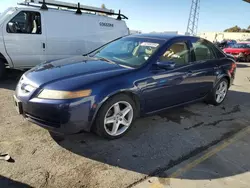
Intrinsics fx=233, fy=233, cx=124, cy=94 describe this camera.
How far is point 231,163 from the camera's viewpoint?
123 inches

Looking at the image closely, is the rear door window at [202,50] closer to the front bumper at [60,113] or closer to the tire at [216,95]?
the tire at [216,95]

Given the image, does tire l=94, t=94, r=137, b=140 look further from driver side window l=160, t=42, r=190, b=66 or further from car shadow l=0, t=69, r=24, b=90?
car shadow l=0, t=69, r=24, b=90

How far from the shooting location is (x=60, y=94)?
287 cm

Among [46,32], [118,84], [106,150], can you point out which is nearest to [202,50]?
[118,84]

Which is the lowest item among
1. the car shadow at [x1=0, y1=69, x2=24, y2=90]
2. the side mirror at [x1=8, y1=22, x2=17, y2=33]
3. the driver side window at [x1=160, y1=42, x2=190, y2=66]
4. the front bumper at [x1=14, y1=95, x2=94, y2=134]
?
the car shadow at [x1=0, y1=69, x2=24, y2=90]

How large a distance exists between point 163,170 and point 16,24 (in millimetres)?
5556

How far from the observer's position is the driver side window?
3982 millimetres

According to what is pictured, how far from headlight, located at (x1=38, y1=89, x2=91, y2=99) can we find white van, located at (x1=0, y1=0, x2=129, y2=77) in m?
4.08

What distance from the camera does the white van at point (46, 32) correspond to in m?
6.25

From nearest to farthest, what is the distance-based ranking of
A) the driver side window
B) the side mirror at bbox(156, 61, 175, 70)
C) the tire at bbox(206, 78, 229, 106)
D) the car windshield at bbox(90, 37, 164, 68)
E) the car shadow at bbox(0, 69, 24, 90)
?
1. the side mirror at bbox(156, 61, 175, 70)
2. the car windshield at bbox(90, 37, 164, 68)
3. the driver side window
4. the tire at bbox(206, 78, 229, 106)
5. the car shadow at bbox(0, 69, 24, 90)

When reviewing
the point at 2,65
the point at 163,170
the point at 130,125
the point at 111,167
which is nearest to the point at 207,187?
the point at 163,170

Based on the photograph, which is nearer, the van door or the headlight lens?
the headlight lens

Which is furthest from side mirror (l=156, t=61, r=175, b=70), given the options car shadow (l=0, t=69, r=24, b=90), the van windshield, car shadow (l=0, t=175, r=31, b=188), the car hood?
the van windshield

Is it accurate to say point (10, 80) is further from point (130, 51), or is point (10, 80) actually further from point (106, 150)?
point (106, 150)
